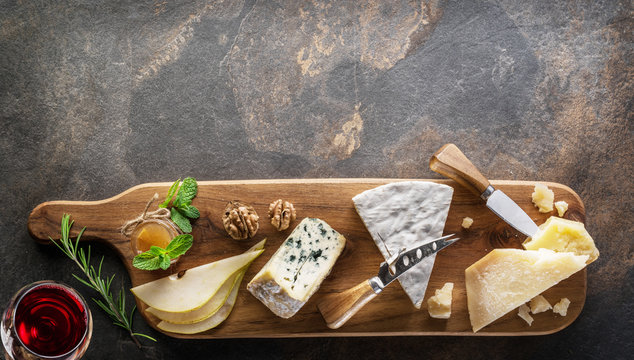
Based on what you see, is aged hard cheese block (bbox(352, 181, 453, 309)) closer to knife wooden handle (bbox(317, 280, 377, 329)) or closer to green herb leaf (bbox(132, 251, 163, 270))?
knife wooden handle (bbox(317, 280, 377, 329))

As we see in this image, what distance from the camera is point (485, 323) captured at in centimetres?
181

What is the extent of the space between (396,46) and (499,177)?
694mm

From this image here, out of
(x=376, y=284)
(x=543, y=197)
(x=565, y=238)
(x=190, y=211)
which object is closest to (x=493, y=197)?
(x=543, y=197)

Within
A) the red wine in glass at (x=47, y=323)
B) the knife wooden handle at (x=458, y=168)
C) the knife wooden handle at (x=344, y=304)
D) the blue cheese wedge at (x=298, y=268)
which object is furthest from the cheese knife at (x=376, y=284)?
the red wine in glass at (x=47, y=323)

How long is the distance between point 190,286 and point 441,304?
93 cm

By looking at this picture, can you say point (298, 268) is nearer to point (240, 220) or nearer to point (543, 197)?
point (240, 220)

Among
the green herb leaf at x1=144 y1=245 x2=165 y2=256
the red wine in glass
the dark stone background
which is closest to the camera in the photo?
the red wine in glass

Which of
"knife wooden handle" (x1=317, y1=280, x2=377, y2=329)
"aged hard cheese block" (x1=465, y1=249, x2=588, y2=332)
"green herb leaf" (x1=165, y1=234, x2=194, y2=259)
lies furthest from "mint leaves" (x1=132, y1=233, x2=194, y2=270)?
"aged hard cheese block" (x1=465, y1=249, x2=588, y2=332)

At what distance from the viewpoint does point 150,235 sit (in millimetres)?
1755

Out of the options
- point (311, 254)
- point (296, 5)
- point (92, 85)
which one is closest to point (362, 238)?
point (311, 254)

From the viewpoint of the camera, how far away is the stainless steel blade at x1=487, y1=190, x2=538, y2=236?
184cm

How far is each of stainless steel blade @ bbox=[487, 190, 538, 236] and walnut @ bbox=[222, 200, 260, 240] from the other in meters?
0.89

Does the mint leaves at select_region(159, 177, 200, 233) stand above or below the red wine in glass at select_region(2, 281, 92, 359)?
above

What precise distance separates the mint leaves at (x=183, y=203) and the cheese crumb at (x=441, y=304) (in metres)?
0.94
